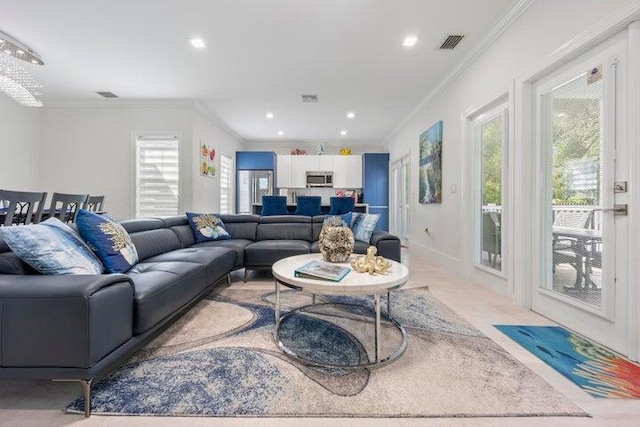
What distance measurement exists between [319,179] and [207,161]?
2.95 m

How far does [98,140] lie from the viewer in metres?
5.04

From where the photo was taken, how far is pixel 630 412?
128cm

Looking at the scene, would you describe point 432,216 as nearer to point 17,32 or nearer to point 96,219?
point 96,219

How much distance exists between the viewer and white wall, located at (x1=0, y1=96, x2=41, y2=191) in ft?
14.3

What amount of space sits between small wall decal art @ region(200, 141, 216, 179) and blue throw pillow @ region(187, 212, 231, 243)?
2.04 metres

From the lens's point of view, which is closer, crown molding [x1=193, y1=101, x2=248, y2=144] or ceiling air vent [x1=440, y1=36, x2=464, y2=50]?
ceiling air vent [x1=440, y1=36, x2=464, y2=50]

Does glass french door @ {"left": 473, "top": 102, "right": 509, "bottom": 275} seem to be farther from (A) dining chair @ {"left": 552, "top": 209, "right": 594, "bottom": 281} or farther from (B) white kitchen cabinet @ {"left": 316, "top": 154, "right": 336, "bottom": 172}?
(B) white kitchen cabinet @ {"left": 316, "top": 154, "right": 336, "bottom": 172}

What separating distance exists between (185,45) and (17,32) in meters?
1.63

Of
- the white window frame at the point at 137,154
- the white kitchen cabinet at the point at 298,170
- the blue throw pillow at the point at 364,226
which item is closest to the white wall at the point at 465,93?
the blue throw pillow at the point at 364,226

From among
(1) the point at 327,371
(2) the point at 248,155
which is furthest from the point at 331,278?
(2) the point at 248,155

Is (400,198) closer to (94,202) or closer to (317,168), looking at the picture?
(317,168)

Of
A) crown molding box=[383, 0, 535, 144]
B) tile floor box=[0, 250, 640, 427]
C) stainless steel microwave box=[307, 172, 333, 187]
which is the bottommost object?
tile floor box=[0, 250, 640, 427]

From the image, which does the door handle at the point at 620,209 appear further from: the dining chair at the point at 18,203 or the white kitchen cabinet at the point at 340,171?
the white kitchen cabinet at the point at 340,171

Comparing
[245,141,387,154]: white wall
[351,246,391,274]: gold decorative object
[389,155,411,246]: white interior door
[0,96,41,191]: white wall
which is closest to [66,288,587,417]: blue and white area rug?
[351,246,391,274]: gold decorative object
